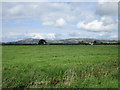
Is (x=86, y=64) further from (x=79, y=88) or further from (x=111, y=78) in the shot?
(x=79, y=88)

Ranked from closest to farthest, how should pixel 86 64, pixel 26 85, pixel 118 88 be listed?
pixel 118 88 → pixel 26 85 → pixel 86 64

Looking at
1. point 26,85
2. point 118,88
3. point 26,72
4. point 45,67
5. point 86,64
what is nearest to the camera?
point 118,88

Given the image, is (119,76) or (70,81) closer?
(70,81)

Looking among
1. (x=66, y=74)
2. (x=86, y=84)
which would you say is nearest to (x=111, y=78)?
(x=86, y=84)

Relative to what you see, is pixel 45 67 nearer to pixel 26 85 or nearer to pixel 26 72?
pixel 26 72

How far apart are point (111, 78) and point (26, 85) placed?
4.66 metres

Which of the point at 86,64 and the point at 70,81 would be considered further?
the point at 86,64

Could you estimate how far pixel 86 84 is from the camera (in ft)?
36.6

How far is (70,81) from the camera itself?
1148cm

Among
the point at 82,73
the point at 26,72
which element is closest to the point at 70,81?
the point at 82,73

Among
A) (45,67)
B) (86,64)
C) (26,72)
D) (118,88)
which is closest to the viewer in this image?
(118,88)

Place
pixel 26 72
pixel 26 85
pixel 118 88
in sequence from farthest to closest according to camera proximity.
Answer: pixel 26 72
pixel 26 85
pixel 118 88

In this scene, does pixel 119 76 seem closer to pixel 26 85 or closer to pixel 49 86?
pixel 49 86

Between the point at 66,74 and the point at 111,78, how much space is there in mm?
2560
